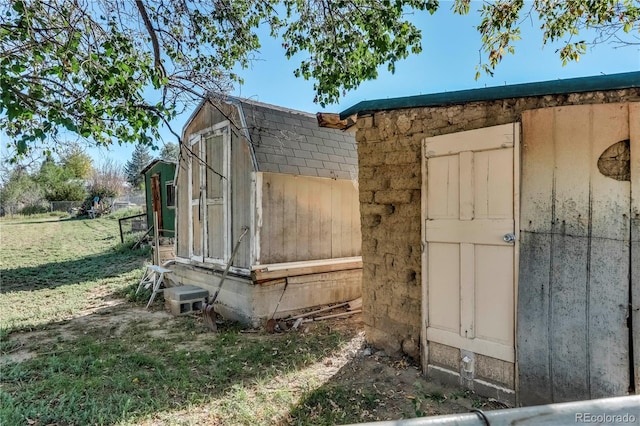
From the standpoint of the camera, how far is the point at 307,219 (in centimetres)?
602

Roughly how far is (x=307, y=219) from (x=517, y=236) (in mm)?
3602

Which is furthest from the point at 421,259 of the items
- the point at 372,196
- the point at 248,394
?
the point at 248,394

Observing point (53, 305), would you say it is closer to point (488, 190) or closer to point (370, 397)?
point (370, 397)

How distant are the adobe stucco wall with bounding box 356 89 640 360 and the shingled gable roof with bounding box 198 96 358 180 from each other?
1.71 meters

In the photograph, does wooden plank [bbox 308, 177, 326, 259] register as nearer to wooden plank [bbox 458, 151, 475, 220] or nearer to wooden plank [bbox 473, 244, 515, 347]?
wooden plank [bbox 458, 151, 475, 220]

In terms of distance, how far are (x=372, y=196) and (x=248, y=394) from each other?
246 cm

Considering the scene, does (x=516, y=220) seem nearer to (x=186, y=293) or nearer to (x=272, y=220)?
(x=272, y=220)

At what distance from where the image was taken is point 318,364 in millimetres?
4055

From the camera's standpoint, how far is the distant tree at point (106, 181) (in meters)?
30.6

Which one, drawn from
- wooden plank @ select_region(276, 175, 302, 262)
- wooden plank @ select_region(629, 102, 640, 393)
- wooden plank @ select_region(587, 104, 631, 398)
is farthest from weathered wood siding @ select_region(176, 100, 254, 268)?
wooden plank @ select_region(629, 102, 640, 393)

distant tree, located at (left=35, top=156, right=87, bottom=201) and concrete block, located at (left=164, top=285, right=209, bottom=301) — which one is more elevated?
distant tree, located at (left=35, top=156, right=87, bottom=201)

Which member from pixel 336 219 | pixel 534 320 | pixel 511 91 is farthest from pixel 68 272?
pixel 511 91

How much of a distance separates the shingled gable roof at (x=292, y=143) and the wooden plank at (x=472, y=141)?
8.78 ft

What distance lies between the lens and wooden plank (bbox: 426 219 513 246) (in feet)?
9.91
